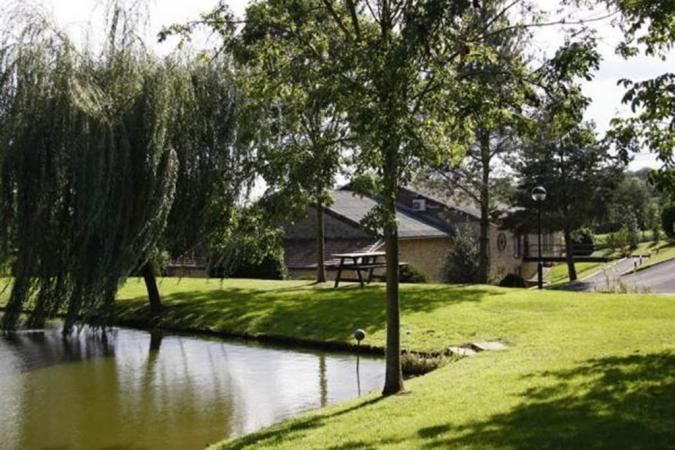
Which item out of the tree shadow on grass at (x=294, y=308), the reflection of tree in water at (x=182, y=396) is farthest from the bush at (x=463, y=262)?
the reflection of tree in water at (x=182, y=396)

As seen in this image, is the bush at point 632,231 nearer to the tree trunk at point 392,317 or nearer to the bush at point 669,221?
the bush at point 669,221

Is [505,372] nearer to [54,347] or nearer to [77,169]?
[77,169]

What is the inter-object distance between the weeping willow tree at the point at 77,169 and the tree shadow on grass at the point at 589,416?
27.6 feet

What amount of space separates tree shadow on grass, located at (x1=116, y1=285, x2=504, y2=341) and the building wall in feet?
33.6

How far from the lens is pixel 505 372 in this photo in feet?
30.8

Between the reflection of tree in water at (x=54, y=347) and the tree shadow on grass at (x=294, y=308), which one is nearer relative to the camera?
the reflection of tree in water at (x=54, y=347)

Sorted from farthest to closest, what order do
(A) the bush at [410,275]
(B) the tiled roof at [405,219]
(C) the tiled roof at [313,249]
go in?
(B) the tiled roof at [405,219] < (C) the tiled roof at [313,249] < (A) the bush at [410,275]

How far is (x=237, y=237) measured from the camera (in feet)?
30.8

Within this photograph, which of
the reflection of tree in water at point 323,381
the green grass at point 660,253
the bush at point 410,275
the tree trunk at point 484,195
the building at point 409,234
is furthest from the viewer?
the green grass at point 660,253

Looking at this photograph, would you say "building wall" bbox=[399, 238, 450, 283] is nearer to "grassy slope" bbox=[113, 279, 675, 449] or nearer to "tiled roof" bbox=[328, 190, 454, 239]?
"tiled roof" bbox=[328, 190, 454, 239]

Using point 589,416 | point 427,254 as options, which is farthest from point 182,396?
point 427,254

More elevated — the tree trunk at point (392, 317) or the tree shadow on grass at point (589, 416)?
the tree trunk at point (392, 317)

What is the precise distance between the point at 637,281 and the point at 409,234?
994 cm

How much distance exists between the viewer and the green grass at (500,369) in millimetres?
6430
